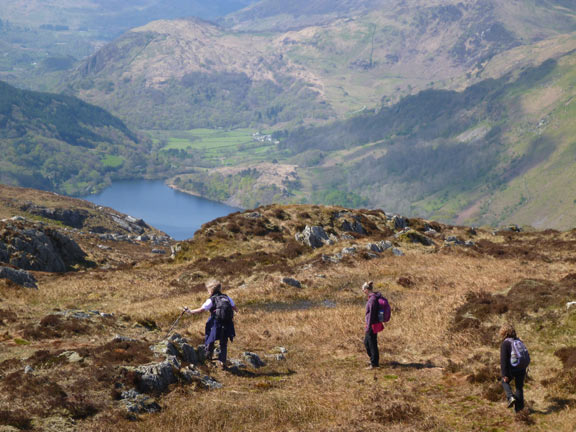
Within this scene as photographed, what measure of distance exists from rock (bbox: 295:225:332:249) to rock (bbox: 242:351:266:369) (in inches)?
1465

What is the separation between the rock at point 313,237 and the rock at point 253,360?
122 ft

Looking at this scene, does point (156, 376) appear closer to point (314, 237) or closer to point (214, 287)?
point (214, 287)

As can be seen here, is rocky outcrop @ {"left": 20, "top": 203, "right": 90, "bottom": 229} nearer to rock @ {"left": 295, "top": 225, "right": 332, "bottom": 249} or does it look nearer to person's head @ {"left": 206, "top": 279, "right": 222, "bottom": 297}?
rock @ {"left": 295, "top": 225, "right": 332, "bottom": 249}

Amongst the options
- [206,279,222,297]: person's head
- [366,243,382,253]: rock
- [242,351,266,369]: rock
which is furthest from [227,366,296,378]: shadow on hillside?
[366,243,382,253]: rock

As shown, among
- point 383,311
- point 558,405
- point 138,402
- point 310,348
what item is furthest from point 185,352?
point 558,405

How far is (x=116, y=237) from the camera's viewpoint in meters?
103

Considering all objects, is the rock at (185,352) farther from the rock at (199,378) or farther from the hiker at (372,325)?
the hiker at (372,325)

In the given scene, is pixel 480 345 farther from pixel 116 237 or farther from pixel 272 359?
pixel 116 237

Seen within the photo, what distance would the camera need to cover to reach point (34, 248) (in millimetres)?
57562

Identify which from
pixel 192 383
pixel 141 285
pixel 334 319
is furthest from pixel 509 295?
pixel 141 285

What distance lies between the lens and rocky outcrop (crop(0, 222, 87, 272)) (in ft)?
182

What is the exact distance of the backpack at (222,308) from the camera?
784 inches

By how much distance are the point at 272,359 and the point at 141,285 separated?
26.4 m

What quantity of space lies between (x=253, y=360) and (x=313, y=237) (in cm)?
3875
